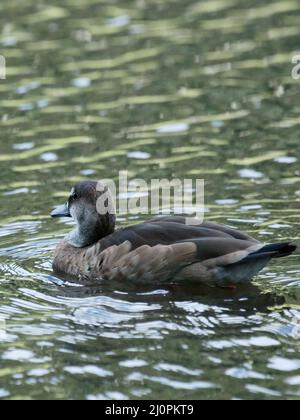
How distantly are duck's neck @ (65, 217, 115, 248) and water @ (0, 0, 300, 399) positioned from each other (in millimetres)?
466

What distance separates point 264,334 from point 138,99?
8.66 m

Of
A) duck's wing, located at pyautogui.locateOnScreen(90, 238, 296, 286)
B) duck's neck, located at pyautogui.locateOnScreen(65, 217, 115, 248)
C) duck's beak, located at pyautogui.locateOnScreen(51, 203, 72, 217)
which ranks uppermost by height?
duck's beak, located at pyautogui.locateOnScreen(51, 203, 72, 217)

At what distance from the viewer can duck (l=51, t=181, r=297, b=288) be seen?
11453mm

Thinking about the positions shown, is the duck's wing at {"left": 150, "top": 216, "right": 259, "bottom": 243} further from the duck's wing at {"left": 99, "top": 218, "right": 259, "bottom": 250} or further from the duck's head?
the duck's head

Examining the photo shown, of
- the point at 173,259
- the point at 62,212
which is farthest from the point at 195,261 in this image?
the point at 62,212

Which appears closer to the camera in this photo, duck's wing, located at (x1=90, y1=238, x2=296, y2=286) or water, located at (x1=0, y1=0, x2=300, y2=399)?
water, located at (x1=0, y1=0, x2=300, y2=399)

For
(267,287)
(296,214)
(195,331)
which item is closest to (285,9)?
(296,214)

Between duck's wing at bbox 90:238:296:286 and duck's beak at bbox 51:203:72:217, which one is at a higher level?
duck's beak at bbox 51:203:72:217

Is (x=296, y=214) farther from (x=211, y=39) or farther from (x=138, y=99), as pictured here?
(x=211, y=39)

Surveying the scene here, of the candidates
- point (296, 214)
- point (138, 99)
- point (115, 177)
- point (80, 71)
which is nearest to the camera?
point (296, 214)

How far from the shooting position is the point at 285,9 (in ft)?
72.3

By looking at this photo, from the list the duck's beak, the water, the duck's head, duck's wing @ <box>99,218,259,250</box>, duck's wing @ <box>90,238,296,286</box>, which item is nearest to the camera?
the water

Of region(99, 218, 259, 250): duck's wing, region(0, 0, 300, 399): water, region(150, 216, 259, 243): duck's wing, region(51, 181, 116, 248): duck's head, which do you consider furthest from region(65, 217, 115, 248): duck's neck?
region(150, 216, 259, 243): duck's wing

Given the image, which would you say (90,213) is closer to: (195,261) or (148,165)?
(195,261)
